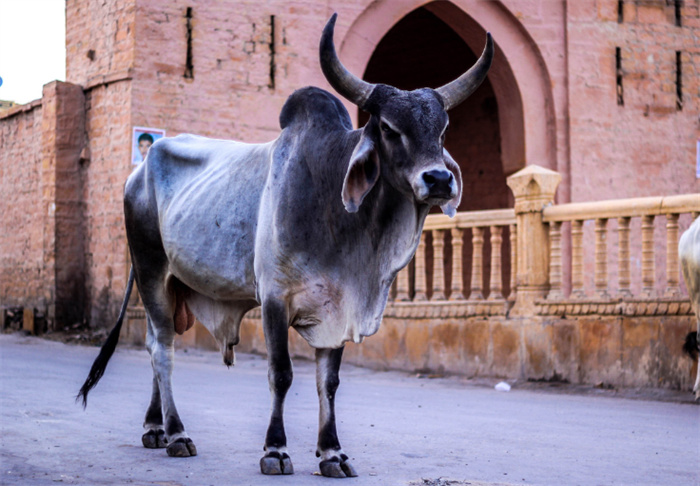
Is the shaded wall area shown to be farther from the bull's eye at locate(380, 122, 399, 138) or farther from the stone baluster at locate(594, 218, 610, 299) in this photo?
the bull's eye at locate(380, 122, 399, 138)

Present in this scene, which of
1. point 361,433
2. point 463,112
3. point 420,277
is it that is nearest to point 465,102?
point 463,112

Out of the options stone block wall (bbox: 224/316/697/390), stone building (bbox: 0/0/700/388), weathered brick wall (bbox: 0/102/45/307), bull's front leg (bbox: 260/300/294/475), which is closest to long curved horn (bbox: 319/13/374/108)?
bull's front leg (bbox: 260/300/294/475)

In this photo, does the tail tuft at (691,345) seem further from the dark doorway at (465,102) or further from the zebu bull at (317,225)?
the dark doorway at (465,102)

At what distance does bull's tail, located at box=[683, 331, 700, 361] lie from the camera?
8578 millimetres

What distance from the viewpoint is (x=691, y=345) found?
859 cm

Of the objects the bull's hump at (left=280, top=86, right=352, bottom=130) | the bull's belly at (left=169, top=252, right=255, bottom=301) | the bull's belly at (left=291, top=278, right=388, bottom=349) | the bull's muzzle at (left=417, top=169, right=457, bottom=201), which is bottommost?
the bull's belly at (left=291, top=278, right=388, bottom=349)

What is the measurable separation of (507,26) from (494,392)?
723cm

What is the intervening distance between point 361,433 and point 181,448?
1424mm

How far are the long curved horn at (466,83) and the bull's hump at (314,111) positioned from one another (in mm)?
594

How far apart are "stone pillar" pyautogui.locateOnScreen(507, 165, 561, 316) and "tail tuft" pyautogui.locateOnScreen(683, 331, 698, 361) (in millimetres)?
1780

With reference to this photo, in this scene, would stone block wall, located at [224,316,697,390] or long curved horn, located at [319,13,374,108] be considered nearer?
long curved horn, located at [319,13,374,108]

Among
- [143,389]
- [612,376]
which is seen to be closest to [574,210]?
[612,376]

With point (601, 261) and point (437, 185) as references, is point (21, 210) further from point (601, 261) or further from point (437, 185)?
point (437, 185)

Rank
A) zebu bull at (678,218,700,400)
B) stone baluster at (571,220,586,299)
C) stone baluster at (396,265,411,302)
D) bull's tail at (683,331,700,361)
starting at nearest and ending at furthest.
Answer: zebu bull at (678,218,700,400) → bull's tail at (683,331,700,361) → stone baluster at (571,220,586,299) → stone baluster at (396,265,411,302)
